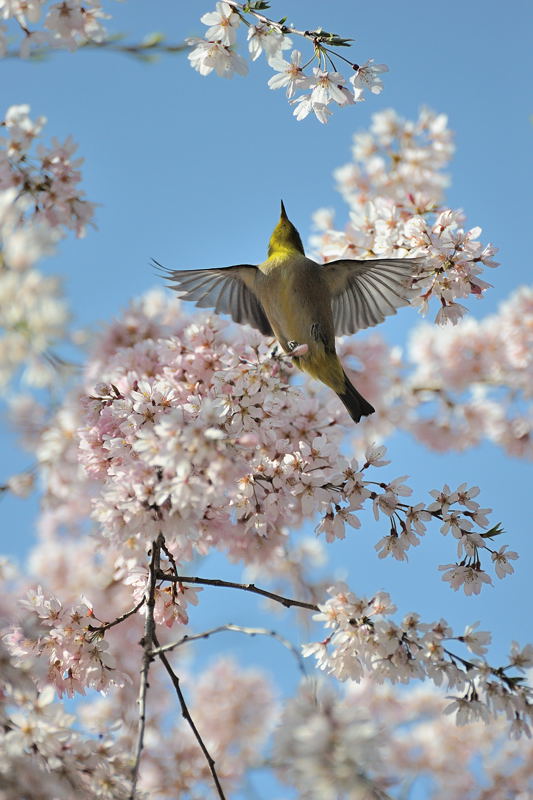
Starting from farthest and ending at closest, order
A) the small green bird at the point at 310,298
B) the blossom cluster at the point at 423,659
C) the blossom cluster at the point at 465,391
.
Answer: the blossom cluster at the point at 465,391, the small green bird at the point at 310,298, the blossom cluster at the point at 423,659

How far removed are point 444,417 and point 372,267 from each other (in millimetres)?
3775

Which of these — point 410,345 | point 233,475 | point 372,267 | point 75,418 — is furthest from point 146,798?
point 410,345

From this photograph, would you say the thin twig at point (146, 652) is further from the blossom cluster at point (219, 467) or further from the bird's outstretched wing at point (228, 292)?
the bird's outstretched wing at point (228, 292)

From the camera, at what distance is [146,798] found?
2393 millimetres

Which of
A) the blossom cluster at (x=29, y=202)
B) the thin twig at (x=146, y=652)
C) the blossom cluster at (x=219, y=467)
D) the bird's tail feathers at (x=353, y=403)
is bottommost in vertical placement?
the thin twig at (x=146, y=652)

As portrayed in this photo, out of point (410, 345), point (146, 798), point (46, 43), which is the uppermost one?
point (410, 345)

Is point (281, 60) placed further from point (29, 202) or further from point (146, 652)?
point (146, 652)

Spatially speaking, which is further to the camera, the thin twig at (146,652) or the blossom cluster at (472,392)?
the blossom cluster at (472,392)

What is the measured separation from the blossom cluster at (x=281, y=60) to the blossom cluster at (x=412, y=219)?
65 cm

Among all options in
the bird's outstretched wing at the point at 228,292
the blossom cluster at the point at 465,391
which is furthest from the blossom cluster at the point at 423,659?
the blossom cluster at the point at 465,391

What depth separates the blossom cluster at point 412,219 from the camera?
3.08 m

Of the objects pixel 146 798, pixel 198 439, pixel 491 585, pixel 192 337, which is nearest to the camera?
pixel 198 439

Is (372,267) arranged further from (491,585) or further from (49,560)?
(49,560)

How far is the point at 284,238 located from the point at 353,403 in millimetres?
1055
